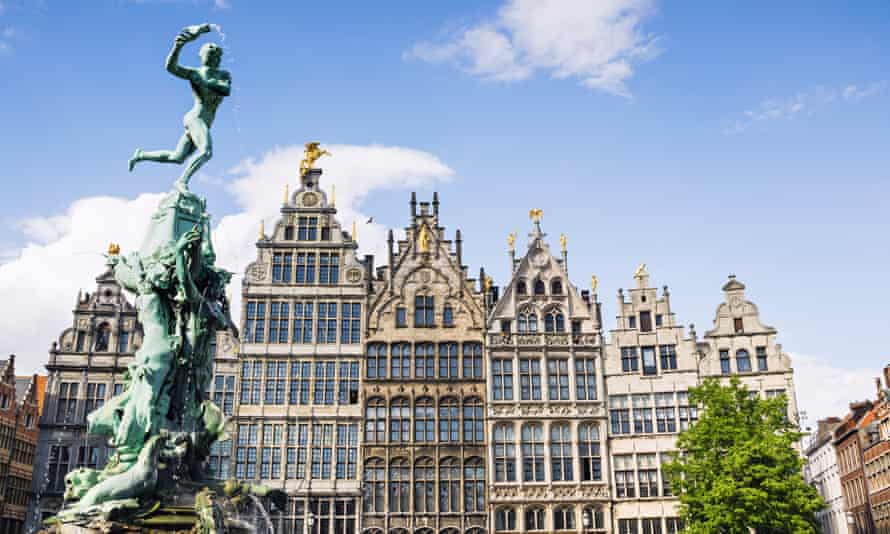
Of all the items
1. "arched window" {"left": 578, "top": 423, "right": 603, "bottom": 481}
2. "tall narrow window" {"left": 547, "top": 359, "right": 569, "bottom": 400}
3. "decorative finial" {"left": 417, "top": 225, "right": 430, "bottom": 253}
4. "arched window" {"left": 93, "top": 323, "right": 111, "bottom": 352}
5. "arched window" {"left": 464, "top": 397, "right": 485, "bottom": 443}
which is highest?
"decorative finial" {"left": 417, "top": 225, "right": 430, "bottom": 253}

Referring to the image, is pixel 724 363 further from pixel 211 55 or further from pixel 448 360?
pixel 211 55

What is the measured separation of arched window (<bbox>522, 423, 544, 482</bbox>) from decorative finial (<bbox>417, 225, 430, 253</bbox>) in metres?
10.0

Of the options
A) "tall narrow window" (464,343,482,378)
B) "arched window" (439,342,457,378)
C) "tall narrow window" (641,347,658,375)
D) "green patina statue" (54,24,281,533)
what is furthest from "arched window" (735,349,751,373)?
"green patina statue" (54,24,281,533)

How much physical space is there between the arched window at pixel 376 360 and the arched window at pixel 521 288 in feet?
23.7

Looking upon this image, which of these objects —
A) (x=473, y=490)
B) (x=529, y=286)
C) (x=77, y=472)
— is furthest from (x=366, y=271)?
(x=77, y=472)

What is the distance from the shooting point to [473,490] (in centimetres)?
3903

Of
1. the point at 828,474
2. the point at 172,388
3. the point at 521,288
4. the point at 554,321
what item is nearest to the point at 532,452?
the point at 554,321

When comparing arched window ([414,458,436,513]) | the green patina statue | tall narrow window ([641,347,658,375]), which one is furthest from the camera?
tall narrow window ([641,347,658,375])

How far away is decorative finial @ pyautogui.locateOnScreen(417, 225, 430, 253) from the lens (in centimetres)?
4269

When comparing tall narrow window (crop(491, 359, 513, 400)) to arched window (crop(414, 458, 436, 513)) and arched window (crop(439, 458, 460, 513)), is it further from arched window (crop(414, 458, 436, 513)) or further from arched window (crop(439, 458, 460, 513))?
arched window (crop(414, 458, 436, 513))

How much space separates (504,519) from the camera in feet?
127

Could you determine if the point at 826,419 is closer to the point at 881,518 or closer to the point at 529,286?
the point at 881,518

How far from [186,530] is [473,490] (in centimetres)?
2404

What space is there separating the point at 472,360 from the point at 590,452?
7008mm
